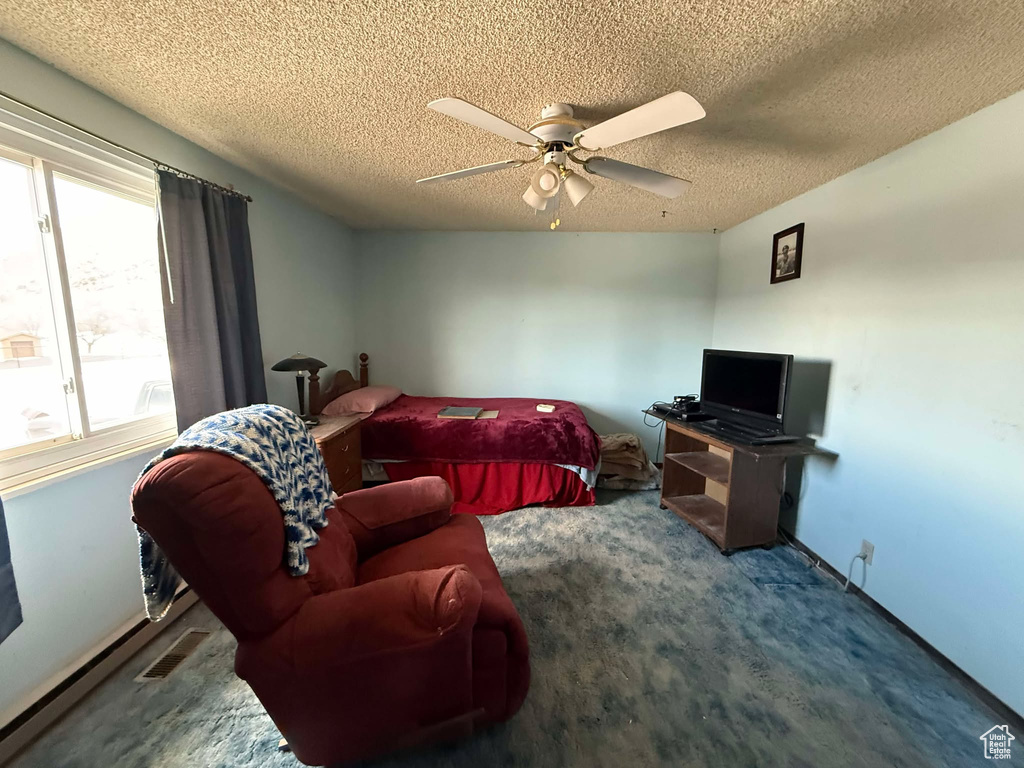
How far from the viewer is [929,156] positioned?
1.62 m

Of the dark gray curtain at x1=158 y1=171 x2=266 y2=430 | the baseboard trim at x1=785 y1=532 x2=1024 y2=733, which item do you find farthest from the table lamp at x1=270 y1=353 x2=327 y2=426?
the baseboard trim at x1=785 y1=532 x2=1024 y2=733

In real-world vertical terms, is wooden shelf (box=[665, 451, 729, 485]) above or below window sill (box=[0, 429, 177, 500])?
below

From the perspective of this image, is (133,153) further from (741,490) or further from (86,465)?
(741,490)

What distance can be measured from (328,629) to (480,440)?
5.99 feet

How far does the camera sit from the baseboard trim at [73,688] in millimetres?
1168

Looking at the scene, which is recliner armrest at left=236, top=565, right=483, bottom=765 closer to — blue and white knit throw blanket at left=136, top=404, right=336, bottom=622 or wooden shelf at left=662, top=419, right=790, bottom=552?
blue and white knit throw blanket at left=136, top=404, right=336, bottom=622

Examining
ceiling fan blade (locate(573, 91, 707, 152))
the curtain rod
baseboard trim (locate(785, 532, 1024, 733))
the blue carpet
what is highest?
the curtain rod

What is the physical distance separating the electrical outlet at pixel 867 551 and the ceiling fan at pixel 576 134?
6.50 ft

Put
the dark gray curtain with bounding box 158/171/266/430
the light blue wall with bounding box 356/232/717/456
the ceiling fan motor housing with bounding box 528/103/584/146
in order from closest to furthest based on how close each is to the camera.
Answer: the ceiling fan motor housing with bounding box 528/103/584/146 < the dark gray curtain with bounding box 158/171/266/430 < the light blue wall with bounding box 356/232/717/456

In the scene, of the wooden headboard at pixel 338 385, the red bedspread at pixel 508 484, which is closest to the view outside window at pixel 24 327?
the wooden headboard at pixel 338 385

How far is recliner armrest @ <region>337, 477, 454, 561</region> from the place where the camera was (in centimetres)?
152

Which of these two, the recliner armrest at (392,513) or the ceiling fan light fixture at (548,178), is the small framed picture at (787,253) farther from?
the recliner armrest at (392,513)

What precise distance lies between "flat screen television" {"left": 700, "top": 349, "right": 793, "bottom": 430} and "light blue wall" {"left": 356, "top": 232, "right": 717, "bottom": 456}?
3.37 feet

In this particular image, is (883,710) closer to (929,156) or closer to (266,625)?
(266,625)
